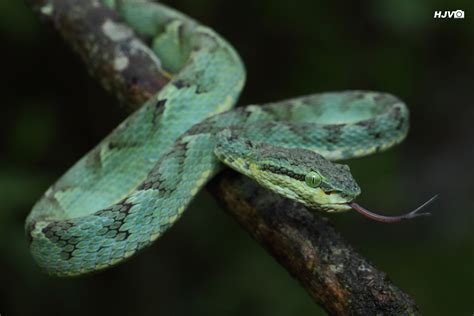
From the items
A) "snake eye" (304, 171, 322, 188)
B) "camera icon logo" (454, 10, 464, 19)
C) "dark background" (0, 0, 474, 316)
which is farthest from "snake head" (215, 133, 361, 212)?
"camera icon logo" (454, 10, 464, 19)

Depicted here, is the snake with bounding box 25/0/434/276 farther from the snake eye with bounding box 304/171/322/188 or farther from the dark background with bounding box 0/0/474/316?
the dark background with bounding box 0/0/474/316

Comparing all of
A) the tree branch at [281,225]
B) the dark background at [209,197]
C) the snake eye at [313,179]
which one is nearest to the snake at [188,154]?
the snake eye at [313,179]

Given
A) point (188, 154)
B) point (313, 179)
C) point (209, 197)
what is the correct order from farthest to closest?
point (209, 197) → point (188, 154) → point (313, 179)

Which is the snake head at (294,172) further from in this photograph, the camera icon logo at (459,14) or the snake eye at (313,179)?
the camera icon logo at (459,14)

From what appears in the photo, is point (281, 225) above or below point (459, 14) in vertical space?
below

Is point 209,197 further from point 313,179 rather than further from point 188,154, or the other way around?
point 313,179

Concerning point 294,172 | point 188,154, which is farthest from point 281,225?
point 188,154

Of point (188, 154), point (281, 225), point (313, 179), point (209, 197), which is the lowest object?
point (209, 197)
